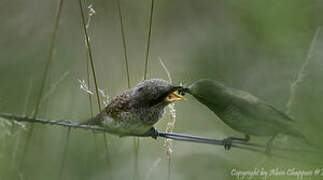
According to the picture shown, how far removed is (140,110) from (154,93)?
134 millimetres

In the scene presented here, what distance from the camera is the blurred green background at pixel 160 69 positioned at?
1.13m

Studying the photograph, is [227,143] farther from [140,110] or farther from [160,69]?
[160,69]

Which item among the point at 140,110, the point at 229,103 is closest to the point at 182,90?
the point at 229,103

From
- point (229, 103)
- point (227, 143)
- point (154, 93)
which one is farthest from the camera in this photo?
point (154, 93)

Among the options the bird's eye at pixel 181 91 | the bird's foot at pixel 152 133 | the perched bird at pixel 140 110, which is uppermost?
the bird's eye at pixel 181 91

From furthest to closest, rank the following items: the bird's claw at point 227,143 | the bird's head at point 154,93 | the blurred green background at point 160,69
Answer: the bird's head at point 154,93 < the bird's claw at point 227,143 < the blurred green background at point 160,69

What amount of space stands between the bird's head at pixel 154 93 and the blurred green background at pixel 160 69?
15 cm

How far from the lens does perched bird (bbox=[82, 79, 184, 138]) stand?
9.17ft

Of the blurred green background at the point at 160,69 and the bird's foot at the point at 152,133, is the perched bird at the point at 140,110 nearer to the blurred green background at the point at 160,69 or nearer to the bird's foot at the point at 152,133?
the bird's foot at the point at 152,133

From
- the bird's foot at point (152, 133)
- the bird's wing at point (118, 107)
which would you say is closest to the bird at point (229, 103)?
the bird's foot at point (152, 133)

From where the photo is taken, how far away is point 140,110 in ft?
9.41

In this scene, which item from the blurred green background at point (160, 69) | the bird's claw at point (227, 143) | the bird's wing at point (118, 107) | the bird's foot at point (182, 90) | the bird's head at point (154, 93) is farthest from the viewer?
the bird's wing at point (118, 107)

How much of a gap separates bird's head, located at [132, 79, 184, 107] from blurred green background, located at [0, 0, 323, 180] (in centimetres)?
15

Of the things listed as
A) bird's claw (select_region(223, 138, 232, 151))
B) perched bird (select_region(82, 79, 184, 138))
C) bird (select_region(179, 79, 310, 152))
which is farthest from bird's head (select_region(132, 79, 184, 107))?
bird's claw (select_region(223, 138, 232, 151))
